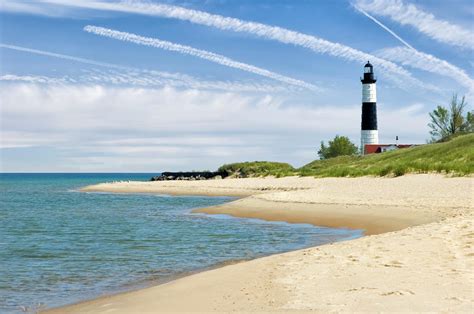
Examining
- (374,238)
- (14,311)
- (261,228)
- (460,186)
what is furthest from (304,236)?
(460,186)

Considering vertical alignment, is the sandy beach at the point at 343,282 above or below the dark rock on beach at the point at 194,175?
below

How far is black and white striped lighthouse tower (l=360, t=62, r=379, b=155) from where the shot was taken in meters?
83.4

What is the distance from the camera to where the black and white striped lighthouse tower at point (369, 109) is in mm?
83375

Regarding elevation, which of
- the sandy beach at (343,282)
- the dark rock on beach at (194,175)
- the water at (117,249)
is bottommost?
the water at (117,249)

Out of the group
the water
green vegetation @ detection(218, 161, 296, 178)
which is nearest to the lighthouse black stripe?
green vegetation @ detection(218, 161, 296, 178)

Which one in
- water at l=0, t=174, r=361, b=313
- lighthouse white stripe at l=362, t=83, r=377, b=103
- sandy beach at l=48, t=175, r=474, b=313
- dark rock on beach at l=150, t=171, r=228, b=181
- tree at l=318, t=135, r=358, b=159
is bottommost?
water at l=0, t=174, r=361, b=313

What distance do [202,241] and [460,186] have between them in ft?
60.6

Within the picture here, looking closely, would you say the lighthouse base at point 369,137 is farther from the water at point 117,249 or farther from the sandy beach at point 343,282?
the sandy beach at point 343,282

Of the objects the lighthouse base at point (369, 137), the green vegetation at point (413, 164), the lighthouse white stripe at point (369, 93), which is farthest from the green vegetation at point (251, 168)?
the lighthouse white stripe at point (369, 93)

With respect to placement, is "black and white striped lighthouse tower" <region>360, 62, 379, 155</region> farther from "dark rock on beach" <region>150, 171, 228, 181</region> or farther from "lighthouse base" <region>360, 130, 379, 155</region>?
"dark rock on beach" <region>150, 171, 228, 181</region>

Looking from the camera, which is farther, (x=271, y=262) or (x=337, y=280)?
(x=271, y=262)

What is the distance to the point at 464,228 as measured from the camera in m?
15.2

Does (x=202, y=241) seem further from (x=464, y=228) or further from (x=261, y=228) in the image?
(x=464, y=228)

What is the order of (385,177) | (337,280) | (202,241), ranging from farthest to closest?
(385,177)
(202,241)
(337,280)
